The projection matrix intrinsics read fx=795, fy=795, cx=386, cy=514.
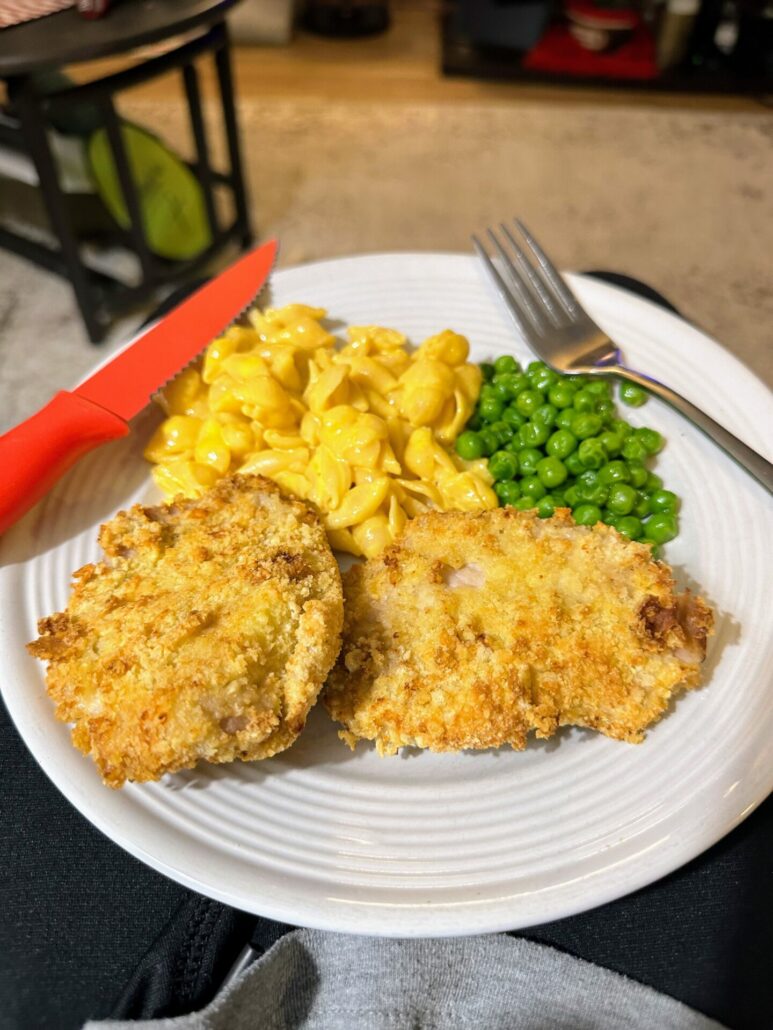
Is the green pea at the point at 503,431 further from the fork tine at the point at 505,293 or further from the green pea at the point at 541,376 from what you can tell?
the fork tine at the point at 505,293

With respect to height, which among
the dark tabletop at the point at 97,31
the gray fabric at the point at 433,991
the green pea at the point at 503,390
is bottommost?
the gray fabric at the point at 433,991

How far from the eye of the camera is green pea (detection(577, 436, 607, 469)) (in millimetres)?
2275

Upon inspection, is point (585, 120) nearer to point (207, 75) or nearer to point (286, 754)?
point (207, 75)

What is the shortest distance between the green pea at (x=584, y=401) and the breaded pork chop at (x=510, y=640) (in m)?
0.50

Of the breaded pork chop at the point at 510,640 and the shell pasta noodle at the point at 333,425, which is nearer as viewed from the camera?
the breaded pork chop at the point at 510,640

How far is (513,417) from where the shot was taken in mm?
2426

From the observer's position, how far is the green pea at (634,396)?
2.38 metres

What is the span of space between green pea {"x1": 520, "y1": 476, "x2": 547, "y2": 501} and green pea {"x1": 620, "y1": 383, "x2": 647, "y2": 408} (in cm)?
37

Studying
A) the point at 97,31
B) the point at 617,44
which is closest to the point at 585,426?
the point at 97,31

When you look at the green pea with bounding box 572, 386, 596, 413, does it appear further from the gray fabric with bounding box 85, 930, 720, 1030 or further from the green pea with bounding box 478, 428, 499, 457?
the gray fabric with bounding box 85, 930, 720, 1030

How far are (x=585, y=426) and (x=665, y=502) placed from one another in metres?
0.32

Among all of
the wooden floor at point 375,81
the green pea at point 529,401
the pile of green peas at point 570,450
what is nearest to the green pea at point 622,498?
the pile of green peas at point 570,450

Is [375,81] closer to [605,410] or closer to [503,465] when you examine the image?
[605,410]

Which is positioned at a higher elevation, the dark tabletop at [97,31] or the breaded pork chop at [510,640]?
the dark tabletop at [97,31]
